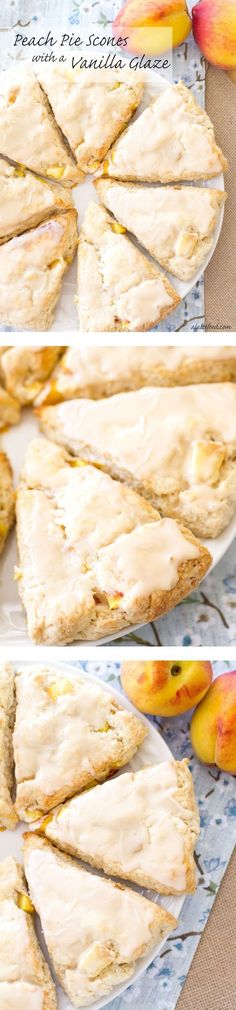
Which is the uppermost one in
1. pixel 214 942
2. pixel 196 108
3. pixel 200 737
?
pixel 196 108

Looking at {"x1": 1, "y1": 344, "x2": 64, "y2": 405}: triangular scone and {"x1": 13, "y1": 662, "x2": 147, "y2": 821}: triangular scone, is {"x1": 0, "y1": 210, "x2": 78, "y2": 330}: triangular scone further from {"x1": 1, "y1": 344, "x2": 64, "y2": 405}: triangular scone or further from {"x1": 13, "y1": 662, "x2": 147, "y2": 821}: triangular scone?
{"x1": 13, "y1": 662, "x2": 147, "y2": 821}: triangular scone

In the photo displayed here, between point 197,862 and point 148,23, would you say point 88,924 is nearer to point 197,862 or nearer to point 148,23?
point 197,862

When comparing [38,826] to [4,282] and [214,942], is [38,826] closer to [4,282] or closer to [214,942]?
[214,942]

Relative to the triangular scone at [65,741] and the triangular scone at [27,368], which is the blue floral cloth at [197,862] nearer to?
the triangular scone at [65,741]

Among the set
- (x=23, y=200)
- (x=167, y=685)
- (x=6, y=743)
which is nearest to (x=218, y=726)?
(x=167, y=685)

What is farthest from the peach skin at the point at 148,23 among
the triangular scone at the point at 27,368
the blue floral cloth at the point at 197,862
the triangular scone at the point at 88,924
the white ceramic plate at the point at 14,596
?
the triangular scone at the point at 88,924

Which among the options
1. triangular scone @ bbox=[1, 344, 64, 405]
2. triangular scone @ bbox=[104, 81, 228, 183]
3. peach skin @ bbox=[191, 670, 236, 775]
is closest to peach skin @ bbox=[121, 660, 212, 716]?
peach skin @ bbox=[191, 670, 236, 775]

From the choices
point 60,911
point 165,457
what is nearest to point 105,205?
point 165,457

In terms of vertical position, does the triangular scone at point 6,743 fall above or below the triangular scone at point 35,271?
below
